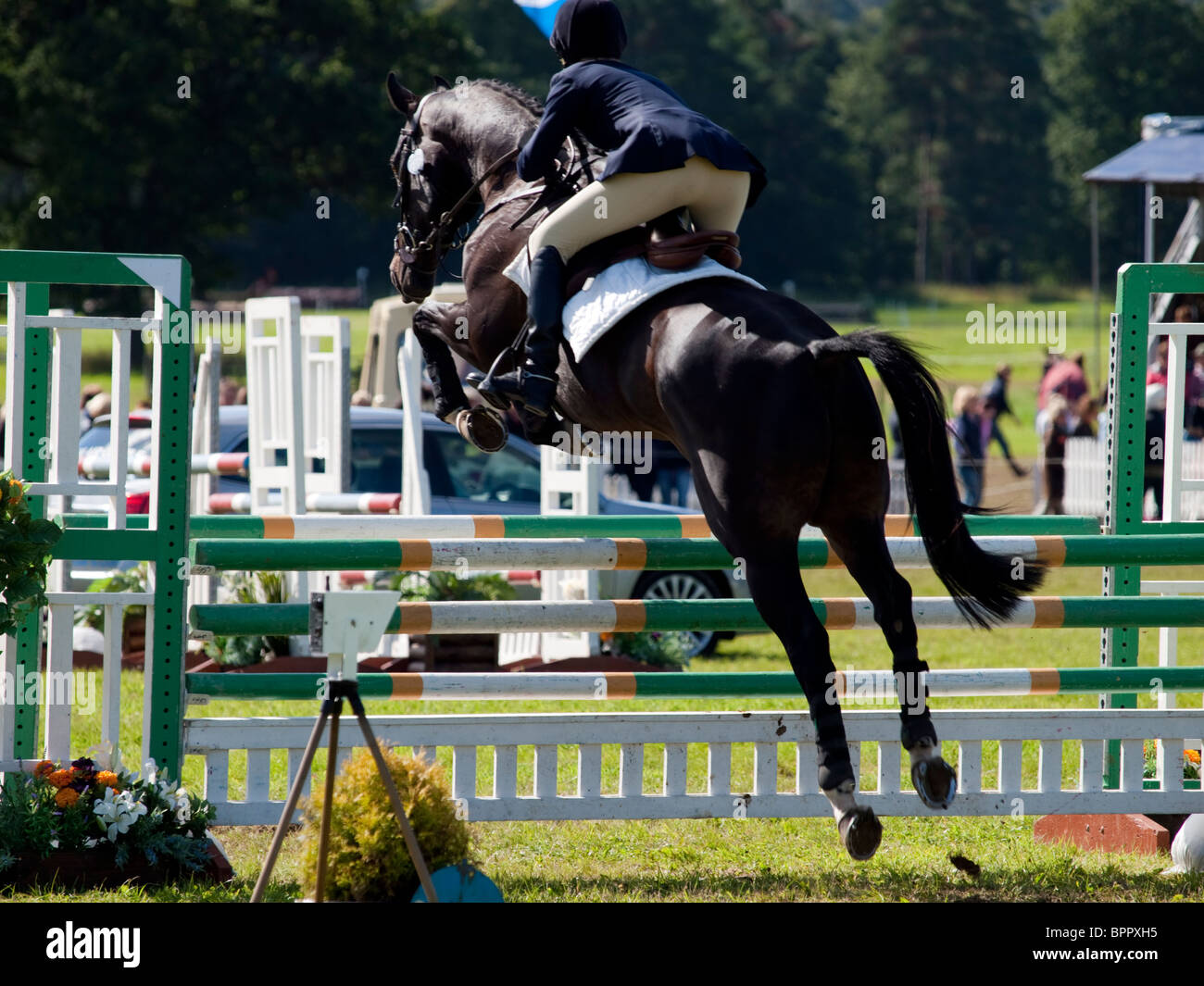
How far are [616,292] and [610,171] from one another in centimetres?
35

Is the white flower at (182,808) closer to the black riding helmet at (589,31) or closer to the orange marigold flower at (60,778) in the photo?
the orange marigold flower at (60,778)

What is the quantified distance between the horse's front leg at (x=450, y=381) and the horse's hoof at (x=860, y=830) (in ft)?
5.98

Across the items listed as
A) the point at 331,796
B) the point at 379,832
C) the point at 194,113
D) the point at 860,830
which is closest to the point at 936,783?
the point at 860,830

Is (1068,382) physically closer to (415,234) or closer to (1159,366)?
(1159,366)

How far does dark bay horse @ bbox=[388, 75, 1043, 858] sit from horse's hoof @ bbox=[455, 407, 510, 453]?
464mm

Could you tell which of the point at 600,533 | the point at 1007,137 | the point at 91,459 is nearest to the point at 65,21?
the point at 91,459

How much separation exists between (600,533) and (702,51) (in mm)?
62334

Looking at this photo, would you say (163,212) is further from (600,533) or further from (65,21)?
(600,533)

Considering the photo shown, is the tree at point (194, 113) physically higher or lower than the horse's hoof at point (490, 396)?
higher

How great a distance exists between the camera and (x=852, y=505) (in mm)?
4027

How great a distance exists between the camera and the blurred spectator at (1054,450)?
16391 millimetres

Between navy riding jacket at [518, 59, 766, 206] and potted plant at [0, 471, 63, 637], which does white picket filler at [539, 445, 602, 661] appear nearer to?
navy riding jacket at [518, 59, 766, 206]

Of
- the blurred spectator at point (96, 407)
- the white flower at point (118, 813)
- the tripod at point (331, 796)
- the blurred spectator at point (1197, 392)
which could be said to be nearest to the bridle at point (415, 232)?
the white flower at point (118, 813)

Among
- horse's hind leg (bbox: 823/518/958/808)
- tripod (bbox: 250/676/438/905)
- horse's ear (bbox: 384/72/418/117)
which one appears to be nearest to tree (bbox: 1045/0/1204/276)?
horse's ear (bbox: 384/72/418/117)
